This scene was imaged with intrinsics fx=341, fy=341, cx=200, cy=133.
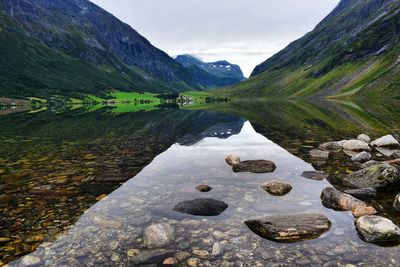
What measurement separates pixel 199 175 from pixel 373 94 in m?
179

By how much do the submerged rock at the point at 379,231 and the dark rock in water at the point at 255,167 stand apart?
9658 millimetres

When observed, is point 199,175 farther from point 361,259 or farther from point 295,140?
point 295,140

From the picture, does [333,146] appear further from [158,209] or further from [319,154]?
[158,209]

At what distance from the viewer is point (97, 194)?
17.2m

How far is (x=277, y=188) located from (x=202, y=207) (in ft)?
14.9

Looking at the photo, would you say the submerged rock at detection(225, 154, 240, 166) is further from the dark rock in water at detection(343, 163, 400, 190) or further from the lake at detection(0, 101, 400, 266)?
the dark rock in water at detection(343, 163, 400, 190)

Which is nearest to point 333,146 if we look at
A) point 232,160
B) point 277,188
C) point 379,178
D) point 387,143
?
point 387,143

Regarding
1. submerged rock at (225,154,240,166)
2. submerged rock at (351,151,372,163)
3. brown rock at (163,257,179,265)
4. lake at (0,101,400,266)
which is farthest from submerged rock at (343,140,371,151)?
brown rock at (163,257,179,265)

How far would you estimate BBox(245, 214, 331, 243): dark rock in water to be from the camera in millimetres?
11977

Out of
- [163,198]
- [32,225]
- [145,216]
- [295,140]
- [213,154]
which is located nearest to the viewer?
[32,225]

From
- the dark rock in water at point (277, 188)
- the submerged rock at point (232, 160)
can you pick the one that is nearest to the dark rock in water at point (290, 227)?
the dark rock in water at point (277, 188)

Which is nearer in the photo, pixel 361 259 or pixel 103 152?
pixel 361 259

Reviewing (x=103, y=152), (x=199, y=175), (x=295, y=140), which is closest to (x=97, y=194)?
(x=199, y=175)

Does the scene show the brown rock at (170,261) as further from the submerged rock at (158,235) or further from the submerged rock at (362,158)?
the submerged rock at (362,158)
